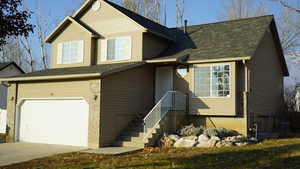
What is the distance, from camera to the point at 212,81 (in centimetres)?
1464

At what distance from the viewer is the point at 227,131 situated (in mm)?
13688

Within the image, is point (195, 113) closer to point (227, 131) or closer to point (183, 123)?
point (183, 123)

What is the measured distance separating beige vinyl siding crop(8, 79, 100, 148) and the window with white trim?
186 inches

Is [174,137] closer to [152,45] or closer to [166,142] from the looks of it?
[166,142]

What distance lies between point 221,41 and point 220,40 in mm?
158

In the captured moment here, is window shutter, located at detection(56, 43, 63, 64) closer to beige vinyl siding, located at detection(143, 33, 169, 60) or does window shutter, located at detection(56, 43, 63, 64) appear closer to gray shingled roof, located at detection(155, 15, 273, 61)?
beige vinyl siding, located at detection(143, 33, 169, 60)

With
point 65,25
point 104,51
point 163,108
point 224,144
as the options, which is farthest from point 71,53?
point 224,144

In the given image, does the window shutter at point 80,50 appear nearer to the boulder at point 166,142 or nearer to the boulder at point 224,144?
the boulder at point 166,142

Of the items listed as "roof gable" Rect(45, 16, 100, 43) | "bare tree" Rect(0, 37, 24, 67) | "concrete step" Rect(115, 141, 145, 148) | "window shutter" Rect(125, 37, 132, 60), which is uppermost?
"bare tree" Rect(0, 37, 24, 67)

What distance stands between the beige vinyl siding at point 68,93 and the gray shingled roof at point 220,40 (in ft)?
14.2

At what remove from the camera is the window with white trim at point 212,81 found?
14344 millimetres

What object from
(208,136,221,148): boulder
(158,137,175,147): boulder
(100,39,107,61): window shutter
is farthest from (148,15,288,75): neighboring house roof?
(158,137,175,147): boulder

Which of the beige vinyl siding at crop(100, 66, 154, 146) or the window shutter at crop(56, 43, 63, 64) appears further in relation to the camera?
the window shutter at crop(56, 43, 63, 64)

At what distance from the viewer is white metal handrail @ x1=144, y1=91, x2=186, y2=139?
1332cm
